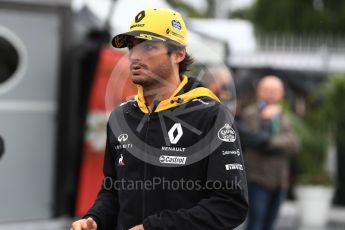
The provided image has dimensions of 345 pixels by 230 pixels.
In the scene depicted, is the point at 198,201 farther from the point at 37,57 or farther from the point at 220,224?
the point at 37,57

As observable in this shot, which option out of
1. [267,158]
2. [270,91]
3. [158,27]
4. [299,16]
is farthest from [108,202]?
[299,16]

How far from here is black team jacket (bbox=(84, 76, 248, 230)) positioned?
121 inches

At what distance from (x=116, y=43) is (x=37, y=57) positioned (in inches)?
231

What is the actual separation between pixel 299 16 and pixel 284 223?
20.0m

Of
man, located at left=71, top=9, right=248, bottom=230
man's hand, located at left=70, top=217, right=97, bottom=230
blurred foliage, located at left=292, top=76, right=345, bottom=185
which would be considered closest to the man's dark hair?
man, located at left=71, top=9, right=248, bottom=230

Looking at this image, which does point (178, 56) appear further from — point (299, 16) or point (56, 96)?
point (299, 16)

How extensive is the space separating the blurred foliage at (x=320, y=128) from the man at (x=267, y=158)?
3744 millimetres

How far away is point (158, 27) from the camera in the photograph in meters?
3.22

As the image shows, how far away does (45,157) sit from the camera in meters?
9.28

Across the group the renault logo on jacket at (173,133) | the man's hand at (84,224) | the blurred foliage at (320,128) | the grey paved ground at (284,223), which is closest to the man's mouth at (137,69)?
the renault logo on jacket at (173,133)

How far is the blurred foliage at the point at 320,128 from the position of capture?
11508 millimetres

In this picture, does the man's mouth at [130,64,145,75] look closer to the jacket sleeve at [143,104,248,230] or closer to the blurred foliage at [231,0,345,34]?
the jacket sleeve at [143,104,248,230]

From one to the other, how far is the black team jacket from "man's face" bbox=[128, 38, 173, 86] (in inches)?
4.3

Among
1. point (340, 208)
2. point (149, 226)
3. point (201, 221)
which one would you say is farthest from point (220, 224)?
point (340, 208)
